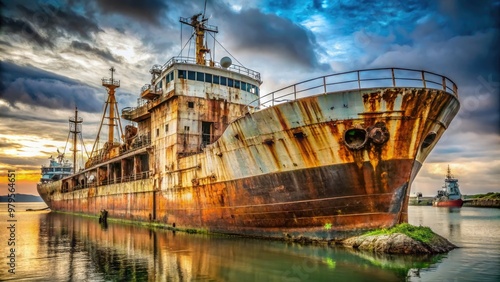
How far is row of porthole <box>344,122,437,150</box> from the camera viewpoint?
13.2m

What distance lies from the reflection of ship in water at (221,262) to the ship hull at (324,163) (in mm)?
1194

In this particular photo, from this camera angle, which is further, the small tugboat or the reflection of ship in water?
the small tugboat

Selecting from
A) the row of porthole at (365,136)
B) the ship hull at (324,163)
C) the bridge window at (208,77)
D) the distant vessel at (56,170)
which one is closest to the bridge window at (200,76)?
the bridge window at (208,77)

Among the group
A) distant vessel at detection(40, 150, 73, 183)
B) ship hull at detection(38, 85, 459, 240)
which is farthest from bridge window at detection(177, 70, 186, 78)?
distant vessel at detection(40, 150, 73, 183)

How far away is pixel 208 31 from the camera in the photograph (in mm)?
26391

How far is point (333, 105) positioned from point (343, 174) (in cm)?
264

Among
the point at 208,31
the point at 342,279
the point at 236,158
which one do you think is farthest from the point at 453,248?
the point at 208,31

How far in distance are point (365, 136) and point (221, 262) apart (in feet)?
22.4

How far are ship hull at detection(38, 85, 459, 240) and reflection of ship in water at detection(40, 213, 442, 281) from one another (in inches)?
47.0

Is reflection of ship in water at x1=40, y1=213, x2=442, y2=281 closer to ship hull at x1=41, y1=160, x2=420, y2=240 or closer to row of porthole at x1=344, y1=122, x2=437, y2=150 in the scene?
ship hull at x1=41, y1=160, x2=420, y2=240

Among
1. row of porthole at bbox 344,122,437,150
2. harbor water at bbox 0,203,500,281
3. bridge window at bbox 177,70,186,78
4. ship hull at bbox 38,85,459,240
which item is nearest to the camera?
harbor water at bbox 0,203,500,281

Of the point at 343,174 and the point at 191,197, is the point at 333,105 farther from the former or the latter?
the point at 191,197

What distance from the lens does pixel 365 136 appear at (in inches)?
530

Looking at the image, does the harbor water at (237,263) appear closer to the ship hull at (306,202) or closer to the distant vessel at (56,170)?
the ship hull at (306,202)
